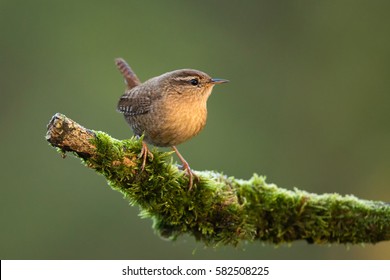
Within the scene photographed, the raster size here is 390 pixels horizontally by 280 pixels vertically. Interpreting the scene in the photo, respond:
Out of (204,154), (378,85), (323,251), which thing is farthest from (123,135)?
(378,85)

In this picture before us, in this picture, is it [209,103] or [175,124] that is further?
[209,103]

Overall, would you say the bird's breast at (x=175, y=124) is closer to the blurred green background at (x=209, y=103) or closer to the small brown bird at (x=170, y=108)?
the small brown bird at (x=170, y=108)

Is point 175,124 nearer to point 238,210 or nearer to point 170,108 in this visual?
point 170,108

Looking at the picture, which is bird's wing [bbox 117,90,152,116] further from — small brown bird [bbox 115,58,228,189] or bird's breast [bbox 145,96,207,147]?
bird's breast [bbox 145,96,207,147]

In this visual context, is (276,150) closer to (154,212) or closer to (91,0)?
(91,0)

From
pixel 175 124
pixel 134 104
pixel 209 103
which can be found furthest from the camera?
pixel 209 103

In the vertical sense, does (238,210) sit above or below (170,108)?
below

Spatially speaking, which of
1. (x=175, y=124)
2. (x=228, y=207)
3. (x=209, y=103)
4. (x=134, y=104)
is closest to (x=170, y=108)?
(x=175, y=124)
